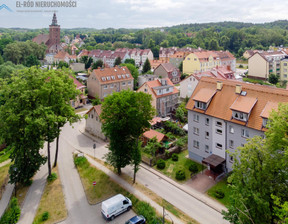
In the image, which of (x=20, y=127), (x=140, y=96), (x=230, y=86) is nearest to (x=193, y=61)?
(x=230, y=86)

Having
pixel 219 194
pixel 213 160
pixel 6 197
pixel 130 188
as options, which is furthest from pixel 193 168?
pixel 6 197

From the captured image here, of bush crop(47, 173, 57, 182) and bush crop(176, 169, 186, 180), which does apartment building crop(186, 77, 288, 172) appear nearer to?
bush crop(176, 169, 186, 180)

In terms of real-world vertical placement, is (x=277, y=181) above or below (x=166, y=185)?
above

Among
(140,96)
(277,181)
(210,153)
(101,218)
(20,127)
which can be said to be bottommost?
(101,218)

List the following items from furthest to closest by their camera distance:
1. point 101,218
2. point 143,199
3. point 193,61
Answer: point 193,61, point 143,199, point 101,218

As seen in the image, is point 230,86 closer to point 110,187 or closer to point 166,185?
point 166,185

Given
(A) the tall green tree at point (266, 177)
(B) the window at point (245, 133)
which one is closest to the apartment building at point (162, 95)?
(B) the window at point (245, 133)

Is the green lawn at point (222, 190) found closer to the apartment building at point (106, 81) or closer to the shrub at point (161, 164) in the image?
the shrub at point (161, 164)
